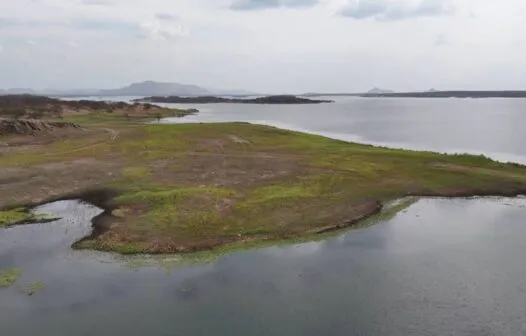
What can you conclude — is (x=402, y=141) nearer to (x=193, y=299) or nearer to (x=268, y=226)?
(x=268, y=226)

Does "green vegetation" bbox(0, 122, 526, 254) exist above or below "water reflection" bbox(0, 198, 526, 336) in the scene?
above

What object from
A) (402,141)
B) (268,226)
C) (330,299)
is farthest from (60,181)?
(402,141)

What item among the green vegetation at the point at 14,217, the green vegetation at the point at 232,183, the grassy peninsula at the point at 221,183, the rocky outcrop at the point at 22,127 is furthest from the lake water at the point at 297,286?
the rocky outcrop at the point at 22,127

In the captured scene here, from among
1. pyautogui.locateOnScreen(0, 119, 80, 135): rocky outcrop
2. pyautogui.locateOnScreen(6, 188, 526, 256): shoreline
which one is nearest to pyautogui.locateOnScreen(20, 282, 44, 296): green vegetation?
pyautogui.locateOnScreen(6, 188, 526, 256): shoreline

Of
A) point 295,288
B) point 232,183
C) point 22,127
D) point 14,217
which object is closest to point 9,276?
point 14,217

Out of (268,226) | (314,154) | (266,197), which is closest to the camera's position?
(268,226)

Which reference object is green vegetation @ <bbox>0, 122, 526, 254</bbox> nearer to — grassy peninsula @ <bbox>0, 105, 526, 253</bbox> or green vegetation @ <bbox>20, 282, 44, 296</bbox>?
grassy peninsula @ <bbox>0, 105, 526, 253</bbox>
